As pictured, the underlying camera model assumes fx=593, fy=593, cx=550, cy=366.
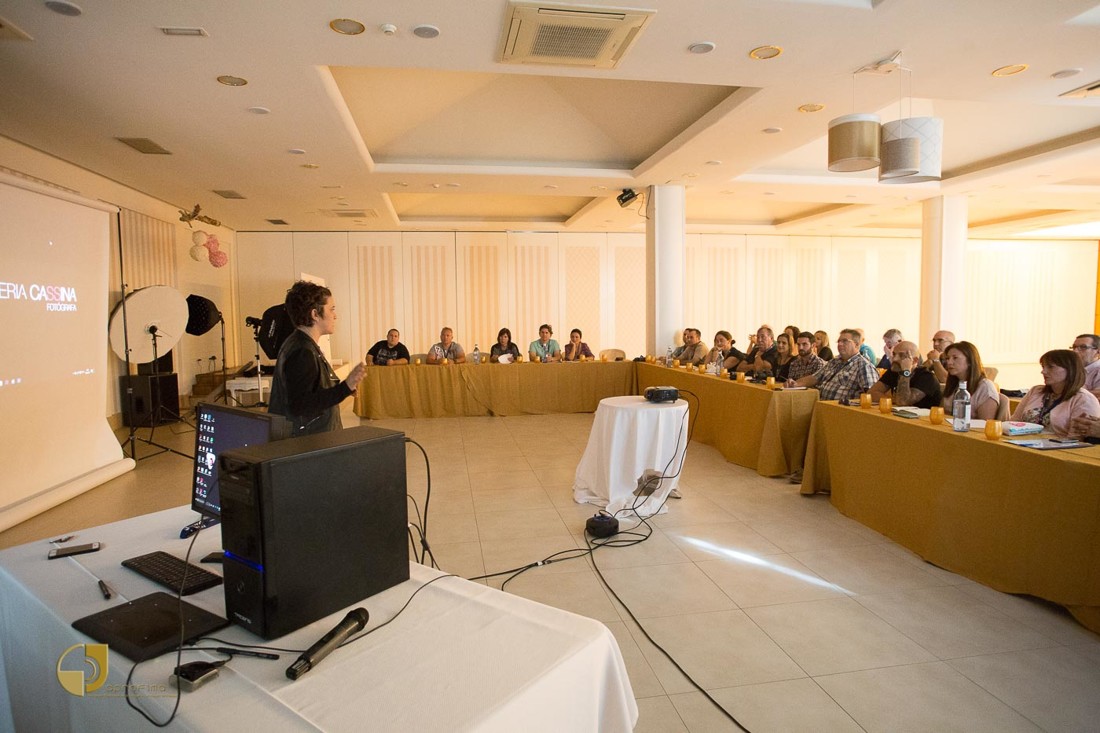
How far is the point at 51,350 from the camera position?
180 inches

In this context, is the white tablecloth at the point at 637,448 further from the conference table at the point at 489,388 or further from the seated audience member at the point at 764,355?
the conference table at the point at 489,388

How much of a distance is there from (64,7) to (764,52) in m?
4.12

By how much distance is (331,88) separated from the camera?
4.58 meters

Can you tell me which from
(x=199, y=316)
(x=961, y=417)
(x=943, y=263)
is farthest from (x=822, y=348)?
(x=199, y=316)

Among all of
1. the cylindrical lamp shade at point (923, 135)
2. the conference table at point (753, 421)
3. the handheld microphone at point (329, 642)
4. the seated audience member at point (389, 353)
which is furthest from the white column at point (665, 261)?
the handheld microphone at point (329, 642)

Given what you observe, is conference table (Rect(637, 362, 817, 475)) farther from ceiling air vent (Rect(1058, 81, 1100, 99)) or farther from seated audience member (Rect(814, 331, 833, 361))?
ceiling air vent (Rect(1058, 81, 1100, 99))

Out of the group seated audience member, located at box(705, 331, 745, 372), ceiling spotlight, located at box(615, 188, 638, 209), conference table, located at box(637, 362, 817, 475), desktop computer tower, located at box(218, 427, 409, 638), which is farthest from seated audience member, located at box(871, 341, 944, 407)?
desktop computer tower, located at box(218, 427, 409, 638)

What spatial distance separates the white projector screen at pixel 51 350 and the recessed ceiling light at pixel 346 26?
264 cm

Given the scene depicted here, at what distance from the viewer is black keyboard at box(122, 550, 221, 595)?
1.49m

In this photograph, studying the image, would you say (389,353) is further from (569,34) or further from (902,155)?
(902,155)

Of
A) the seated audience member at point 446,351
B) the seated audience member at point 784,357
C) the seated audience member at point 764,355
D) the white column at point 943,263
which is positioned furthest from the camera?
the white column at point 943,263

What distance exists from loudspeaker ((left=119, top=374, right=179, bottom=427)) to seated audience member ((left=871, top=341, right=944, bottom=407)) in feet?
25.3

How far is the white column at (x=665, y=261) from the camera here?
8227 millimetres

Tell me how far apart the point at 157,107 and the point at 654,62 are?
3904 millimetres
